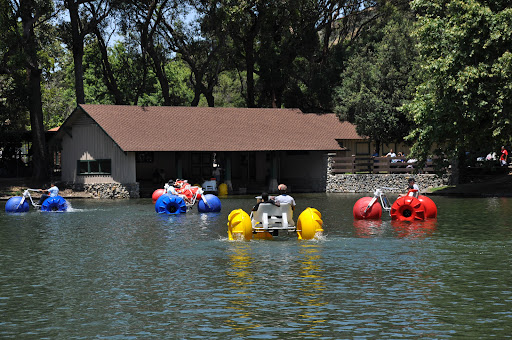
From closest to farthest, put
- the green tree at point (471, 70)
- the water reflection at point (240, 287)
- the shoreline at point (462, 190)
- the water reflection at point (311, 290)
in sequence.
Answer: the water reflection at point (311, 290) < the water reflection at point (240, 287) < the green tree at point (471, 70) < the shoreline at point (462, 190)

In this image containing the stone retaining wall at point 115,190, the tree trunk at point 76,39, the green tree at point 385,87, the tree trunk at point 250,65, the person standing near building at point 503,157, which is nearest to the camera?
the person standing near building at point 503,157

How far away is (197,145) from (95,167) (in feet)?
24.9

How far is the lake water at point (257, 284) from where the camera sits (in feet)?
43.9

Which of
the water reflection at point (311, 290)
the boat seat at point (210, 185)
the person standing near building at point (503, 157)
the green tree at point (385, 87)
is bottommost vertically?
the water reflection at point (311, 290)

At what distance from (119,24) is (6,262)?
53.6 m

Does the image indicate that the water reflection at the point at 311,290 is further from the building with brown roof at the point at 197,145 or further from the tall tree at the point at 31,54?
the tall tree at the point at 31,54

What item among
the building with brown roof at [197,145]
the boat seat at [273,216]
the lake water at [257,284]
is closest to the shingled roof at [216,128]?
the building with brown roof at [197,145]

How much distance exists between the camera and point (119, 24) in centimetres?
7225

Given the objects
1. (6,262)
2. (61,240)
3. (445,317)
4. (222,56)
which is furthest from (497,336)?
(222,56)

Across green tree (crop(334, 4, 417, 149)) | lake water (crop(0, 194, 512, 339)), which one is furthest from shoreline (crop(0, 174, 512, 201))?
lake water (crop(0, 194, 512, 339))

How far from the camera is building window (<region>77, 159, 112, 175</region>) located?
56844mm

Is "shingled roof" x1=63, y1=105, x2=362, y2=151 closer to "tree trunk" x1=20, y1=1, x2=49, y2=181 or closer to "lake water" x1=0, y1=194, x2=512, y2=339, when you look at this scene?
"tree trunk" x1=20, y1=1, x2=49, y2=181

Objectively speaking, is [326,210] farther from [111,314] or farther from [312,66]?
[312,66]

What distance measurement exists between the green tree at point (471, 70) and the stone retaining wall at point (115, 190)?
20.9 m
